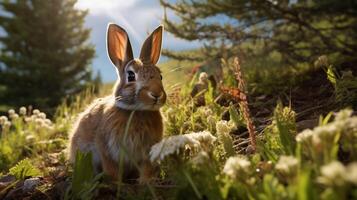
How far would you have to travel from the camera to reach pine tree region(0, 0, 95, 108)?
25172 mm

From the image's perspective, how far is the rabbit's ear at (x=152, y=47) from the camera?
395 cm

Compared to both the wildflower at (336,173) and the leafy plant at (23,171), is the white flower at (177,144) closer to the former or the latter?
the wildflower at (336,173)

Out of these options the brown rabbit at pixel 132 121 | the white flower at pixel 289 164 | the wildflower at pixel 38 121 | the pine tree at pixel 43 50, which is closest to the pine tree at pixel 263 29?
the wildflower at pixel 38 121

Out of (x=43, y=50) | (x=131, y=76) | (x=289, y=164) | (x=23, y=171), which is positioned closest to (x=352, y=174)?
(x=289, y=164)

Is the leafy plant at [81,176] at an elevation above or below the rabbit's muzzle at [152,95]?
below

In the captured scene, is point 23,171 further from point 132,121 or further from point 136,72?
point 136,72

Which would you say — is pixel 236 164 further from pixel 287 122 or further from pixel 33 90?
pixel 33 90

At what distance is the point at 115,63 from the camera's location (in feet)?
13.5

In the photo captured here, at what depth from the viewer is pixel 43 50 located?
25922 millimetres

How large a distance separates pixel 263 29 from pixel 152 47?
479 cm

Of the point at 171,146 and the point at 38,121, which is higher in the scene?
the point at 171,146

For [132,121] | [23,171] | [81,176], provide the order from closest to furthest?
[81,176], [132,121], [23,171]

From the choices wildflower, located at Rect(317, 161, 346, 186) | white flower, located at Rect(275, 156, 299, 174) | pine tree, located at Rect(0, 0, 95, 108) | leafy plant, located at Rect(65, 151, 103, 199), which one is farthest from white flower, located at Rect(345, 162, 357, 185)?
pine tree, located at Rect(0, 0, 95, 108)

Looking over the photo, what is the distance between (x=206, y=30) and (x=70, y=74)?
19917mm
